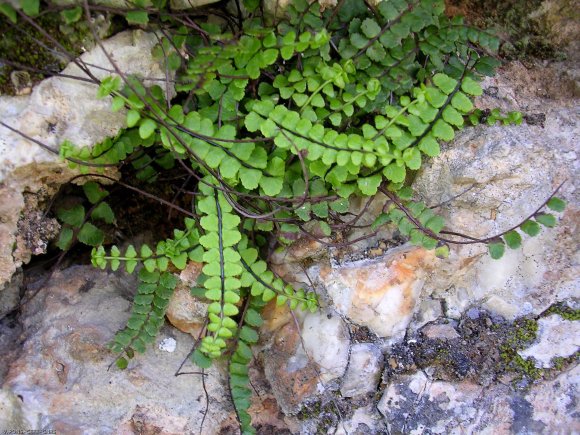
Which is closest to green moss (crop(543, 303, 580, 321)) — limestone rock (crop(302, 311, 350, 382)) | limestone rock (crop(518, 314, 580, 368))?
limestone rock (crop(518, 314, 580, 368))

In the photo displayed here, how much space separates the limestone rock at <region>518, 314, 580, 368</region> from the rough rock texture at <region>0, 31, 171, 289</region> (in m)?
2.18

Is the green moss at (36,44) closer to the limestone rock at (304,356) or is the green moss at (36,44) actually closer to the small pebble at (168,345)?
the small pebble at (168,345)

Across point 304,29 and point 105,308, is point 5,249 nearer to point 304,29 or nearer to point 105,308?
point 105,308

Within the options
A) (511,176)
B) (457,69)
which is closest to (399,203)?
(511,176)

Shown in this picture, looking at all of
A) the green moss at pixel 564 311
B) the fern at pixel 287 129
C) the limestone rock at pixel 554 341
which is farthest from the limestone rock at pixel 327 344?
the green moss at pixel 564 311

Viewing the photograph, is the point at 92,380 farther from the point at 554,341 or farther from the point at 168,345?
the point at 554,341

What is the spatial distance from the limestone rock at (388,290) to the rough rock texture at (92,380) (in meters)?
0.84

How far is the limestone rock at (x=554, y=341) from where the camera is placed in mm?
2594

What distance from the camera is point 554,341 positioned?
262 cm

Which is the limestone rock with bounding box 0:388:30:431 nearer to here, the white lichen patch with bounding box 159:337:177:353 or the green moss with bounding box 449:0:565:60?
the white lichen patch with bounding box 159:337:177:353

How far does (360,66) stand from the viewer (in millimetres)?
2596

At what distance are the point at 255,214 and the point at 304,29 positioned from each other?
887 mm

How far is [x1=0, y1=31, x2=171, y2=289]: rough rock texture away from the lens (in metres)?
2.52

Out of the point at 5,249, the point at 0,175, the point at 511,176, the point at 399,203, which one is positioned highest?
the point at 511,176
